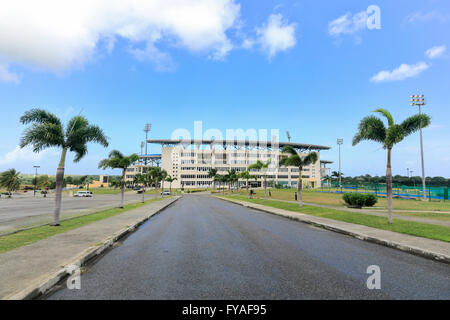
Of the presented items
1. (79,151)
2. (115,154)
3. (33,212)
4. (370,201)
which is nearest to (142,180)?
(115,154)

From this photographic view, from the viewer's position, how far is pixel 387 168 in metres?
14.2

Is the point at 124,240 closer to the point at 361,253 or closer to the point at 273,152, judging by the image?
the point at 361,253

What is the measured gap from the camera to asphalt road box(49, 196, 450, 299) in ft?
14.9

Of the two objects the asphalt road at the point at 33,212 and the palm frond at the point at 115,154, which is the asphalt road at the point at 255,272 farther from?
the palm frond at the point at 115,154

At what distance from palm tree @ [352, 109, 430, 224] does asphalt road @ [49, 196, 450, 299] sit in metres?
6.49

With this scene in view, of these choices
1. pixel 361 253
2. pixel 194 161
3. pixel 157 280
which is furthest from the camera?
pixel 194 161

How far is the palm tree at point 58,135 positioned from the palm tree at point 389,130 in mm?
15175

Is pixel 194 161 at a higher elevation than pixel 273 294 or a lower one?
higher

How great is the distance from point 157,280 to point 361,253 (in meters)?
6.01

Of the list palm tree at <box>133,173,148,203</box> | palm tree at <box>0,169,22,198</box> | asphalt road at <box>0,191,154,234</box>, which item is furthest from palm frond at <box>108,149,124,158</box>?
palm tree at <box>0,169,22,198</box>

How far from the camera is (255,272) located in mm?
5688

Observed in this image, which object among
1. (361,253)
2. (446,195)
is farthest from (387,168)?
(446,195)

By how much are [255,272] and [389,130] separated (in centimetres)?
1207

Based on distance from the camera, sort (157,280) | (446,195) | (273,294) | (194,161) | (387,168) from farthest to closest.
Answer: (194,161) < (446,195) < (387,168) < (157,280) < (273,294)
